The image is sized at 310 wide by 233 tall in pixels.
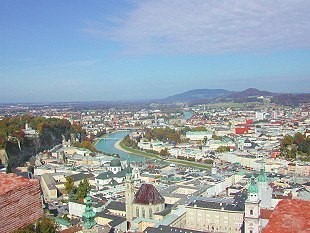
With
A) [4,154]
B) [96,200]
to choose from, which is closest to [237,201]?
[96,200]

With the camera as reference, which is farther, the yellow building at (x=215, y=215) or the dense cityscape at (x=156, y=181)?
the yellow building at (x=215, y=215)

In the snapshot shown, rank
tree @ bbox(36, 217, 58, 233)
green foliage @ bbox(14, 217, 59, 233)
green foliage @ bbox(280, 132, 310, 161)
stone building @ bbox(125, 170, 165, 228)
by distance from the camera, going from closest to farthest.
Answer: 1. green foliage @ bbox(14, 217, 59, 233)
2. tree @ bbox(36, 217, 58, 233)
3. stone building @ bbox(125, 170, 165, 228)
4. green foliage @ bbox(280, 132, 310, 161)

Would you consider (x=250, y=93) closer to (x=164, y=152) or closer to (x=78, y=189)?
(x=164, y=152)

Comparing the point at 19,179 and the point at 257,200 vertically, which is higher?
the point at 19,179

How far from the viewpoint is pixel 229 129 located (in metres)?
52.6

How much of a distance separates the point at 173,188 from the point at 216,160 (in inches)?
538

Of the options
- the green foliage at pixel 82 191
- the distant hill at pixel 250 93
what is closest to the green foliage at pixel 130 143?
the green foliage at pixel 82 191

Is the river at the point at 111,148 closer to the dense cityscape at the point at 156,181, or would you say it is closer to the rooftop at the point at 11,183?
the dense cityscape at the point at 156,181

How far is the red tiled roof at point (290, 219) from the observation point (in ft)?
8.17

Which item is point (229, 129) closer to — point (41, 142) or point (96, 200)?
point (41, 142)

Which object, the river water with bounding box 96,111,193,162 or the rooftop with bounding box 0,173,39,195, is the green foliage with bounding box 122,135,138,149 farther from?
the rooftop with bounding box 0,173,39,195

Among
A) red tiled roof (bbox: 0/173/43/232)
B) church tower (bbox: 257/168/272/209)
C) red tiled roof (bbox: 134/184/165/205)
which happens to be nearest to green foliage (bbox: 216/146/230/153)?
church tower (bbox: 257/168/272/209)

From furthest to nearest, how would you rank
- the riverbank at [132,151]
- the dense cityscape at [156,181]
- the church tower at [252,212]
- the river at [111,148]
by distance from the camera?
1. the riverbank at [132,151]
2. the river at [111,148]
3. the church tower at [252,212]
4. the dense cityscape at [156,181]

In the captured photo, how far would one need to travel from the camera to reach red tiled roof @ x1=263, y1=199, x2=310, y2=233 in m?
2.49
